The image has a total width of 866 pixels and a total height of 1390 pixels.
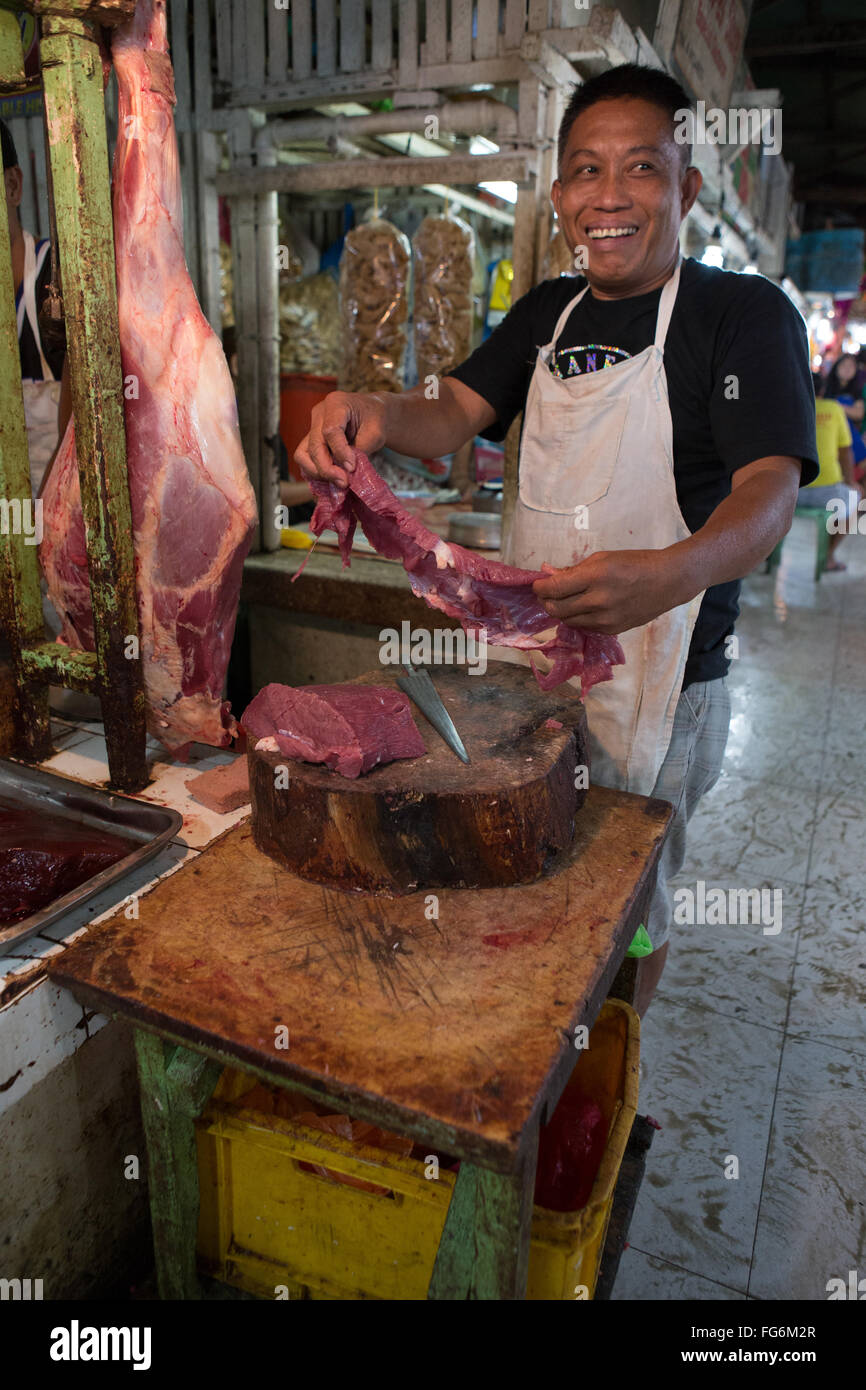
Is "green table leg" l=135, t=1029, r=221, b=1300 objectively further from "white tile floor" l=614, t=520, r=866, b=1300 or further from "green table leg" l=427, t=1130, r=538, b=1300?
"white tile floor" l=614, t=520, r=866, b=1300

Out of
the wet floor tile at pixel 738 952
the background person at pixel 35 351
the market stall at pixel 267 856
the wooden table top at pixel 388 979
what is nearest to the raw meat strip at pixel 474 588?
the market stall at pixel 267 856

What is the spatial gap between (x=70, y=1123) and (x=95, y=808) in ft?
2.08

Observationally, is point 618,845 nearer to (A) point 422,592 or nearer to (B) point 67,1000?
(A) point 422,592

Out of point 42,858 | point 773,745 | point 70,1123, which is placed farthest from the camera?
point 773,745

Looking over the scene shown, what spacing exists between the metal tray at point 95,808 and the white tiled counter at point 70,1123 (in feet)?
0.18

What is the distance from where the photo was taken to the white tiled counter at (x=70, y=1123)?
1.57m

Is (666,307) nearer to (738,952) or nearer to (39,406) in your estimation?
(738,952)

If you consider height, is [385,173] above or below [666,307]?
above

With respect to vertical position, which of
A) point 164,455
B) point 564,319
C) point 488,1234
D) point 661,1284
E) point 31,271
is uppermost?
point 31,271

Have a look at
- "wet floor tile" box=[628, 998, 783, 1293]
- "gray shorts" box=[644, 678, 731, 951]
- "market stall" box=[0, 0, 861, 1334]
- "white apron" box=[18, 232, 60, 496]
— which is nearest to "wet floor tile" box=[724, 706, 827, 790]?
"wet floor tile" box=[628, 998, 783, 1293]

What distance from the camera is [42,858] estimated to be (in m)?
1.85

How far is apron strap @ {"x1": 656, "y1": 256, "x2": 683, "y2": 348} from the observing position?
2.16 meters

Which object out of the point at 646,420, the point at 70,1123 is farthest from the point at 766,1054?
the point at 70,1123

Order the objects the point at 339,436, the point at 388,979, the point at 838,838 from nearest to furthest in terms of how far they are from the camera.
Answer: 1. the point at 388,979
2. the point at 339,436
3. the point at 838,838
